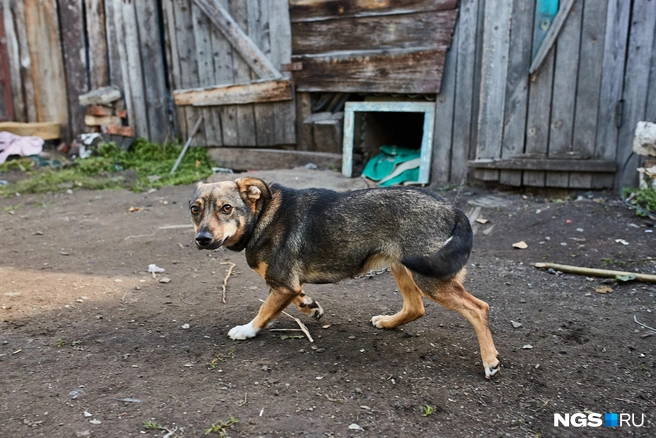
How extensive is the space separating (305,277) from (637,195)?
4.56 meters

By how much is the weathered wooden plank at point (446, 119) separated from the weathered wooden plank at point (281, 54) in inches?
93.7

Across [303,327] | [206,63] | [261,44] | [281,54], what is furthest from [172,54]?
[303,327]

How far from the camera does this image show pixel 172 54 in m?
9.88

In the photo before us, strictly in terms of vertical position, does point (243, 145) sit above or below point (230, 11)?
below

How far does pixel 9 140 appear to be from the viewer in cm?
1036

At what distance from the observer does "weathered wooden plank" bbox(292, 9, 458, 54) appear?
25.0 ft

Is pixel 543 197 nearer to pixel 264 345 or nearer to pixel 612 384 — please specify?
pixel 612 384

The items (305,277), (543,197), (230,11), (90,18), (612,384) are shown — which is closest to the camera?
(612,384)

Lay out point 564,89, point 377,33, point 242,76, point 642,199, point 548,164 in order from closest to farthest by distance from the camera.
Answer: point 642,199
point 564,89
point 548,164
point 377,33
point 242,76

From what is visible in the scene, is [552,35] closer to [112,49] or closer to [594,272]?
[594,272]

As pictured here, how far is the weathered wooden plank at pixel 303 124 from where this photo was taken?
355 inches

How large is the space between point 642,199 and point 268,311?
15.5 ft

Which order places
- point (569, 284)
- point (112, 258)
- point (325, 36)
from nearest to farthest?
point (569, 284)
point (112, 258)
point (325, 36)

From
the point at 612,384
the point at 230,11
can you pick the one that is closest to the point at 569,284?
the point at 612,384
